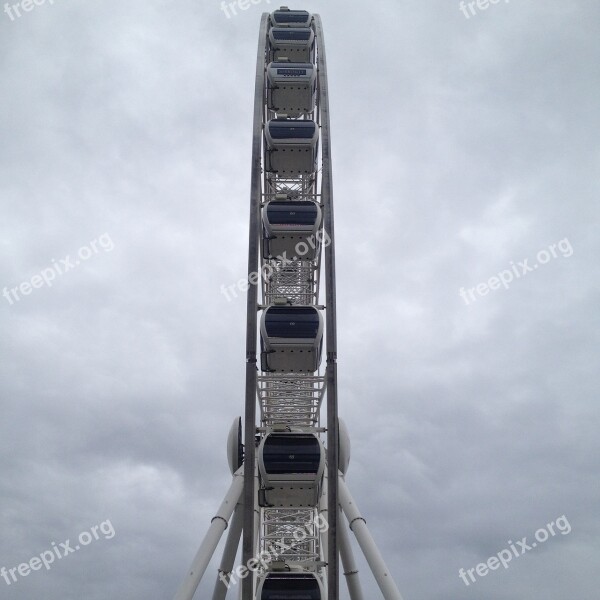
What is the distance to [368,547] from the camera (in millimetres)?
17812

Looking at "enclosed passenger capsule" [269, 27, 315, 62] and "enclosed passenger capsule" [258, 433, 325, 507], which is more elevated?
"enclosed passenger capsule" [269, 27, 315, 62]

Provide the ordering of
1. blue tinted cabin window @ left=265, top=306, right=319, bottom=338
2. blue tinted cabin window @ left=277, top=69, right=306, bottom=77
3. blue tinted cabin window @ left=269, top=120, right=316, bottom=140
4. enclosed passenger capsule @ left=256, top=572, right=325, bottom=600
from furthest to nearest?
blue tinted cabin window @ left=277, top=69, right=306, bottom=77 → blue tinted cabin window @ left=269, top=120, right=316, bottom=140 → blue tinted cabin window @ left=265, top=306, right=319, bottom=338 → enclosed passenger capsule @ left=256, top=572, right=325, bottom=600

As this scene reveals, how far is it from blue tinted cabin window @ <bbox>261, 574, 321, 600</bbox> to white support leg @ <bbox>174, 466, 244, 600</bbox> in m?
1.88

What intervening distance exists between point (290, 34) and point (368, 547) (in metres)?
20.4

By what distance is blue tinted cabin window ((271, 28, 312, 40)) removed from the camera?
26344 mm

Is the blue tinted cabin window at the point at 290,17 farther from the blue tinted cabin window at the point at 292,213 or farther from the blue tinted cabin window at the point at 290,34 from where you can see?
the blue tinted cabin window at the point at 292,213

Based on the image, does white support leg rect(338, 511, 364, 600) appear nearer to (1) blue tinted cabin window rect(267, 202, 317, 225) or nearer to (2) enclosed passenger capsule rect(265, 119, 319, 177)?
(1) blue tinted cabin window rect(267, 202, 317, 225)

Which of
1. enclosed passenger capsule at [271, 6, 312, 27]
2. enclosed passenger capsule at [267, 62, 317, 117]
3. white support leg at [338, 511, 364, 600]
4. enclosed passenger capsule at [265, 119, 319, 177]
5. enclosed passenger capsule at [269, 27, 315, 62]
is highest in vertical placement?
enclosed passenger capsule at [271, 6, 312, 27]

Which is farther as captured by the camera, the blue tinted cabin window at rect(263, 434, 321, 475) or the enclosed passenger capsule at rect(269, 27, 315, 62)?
the enclosed passenger capsule at rect(269, 27, 315, 62)

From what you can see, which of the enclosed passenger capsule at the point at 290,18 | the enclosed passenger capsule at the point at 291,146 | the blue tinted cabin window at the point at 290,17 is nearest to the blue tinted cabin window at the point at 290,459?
the enclosed passenger capsule at the point at 291,146

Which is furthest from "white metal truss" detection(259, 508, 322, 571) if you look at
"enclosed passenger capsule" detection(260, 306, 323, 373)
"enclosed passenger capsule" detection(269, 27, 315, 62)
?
"enclosed passenger capsule" detection(269, 27, 315, 62)

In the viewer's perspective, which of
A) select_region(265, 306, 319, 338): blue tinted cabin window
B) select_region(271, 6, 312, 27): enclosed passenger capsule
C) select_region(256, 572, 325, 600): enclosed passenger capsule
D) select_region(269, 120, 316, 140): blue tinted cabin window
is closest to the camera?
select_region(256, 572, 325, 600): enclosed passenger capsule

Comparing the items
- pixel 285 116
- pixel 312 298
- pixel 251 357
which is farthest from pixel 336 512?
pixel 285 116

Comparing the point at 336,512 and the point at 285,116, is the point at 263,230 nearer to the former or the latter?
the point at 285,116
